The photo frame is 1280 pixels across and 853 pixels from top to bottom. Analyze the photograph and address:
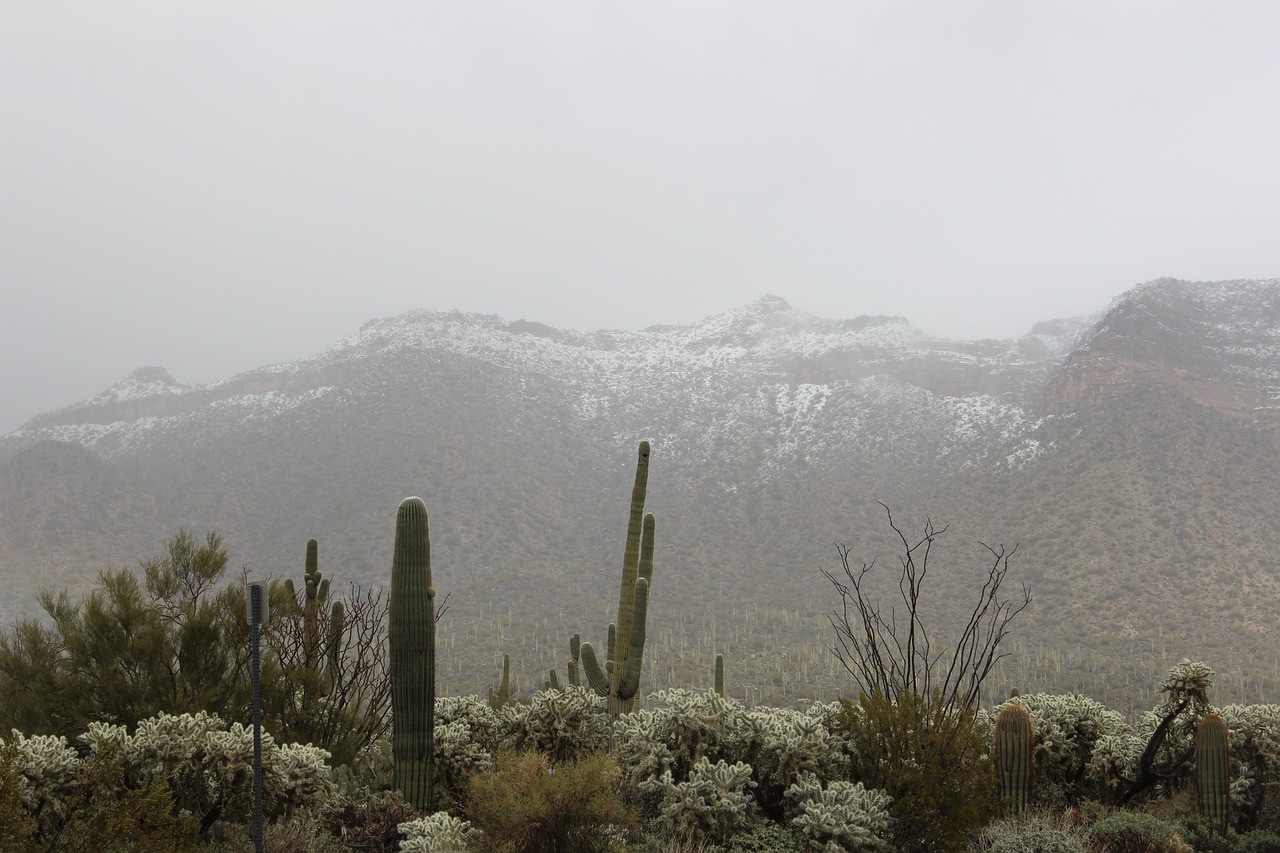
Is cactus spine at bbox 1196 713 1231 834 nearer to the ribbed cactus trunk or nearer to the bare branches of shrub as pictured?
the bare branches of shrub

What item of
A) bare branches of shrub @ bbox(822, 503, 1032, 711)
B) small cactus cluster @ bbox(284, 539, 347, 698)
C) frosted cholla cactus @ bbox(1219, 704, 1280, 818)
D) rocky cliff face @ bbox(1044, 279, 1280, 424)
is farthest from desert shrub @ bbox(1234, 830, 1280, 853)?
rocky cliff face @ bbox(1044, 279, 1280, 424)

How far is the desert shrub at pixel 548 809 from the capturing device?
17.0ft

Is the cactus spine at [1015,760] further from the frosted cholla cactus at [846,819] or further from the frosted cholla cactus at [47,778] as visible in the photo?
the frosted cholla cactus at [47,778]

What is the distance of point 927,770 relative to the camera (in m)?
5.93

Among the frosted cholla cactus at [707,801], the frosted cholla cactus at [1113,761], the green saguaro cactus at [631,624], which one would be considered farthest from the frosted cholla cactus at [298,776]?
the frosted cholla cactus at [1113,761]

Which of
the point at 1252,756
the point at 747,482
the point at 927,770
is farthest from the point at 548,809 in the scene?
the point at 747,482

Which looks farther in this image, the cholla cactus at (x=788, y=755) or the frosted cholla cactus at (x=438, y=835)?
the cholla cactus at (x=788, y=755)

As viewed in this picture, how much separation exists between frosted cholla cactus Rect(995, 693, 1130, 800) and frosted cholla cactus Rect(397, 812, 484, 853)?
215 inches

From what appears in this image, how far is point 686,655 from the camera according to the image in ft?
76.2

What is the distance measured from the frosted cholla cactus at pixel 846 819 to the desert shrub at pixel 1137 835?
202cm

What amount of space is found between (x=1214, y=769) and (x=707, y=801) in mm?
5026

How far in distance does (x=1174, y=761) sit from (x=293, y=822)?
8471mm

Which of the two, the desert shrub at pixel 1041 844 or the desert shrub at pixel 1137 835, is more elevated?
the desert shrub at pixel 1041 844

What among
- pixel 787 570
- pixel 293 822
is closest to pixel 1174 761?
pixel 293 822
